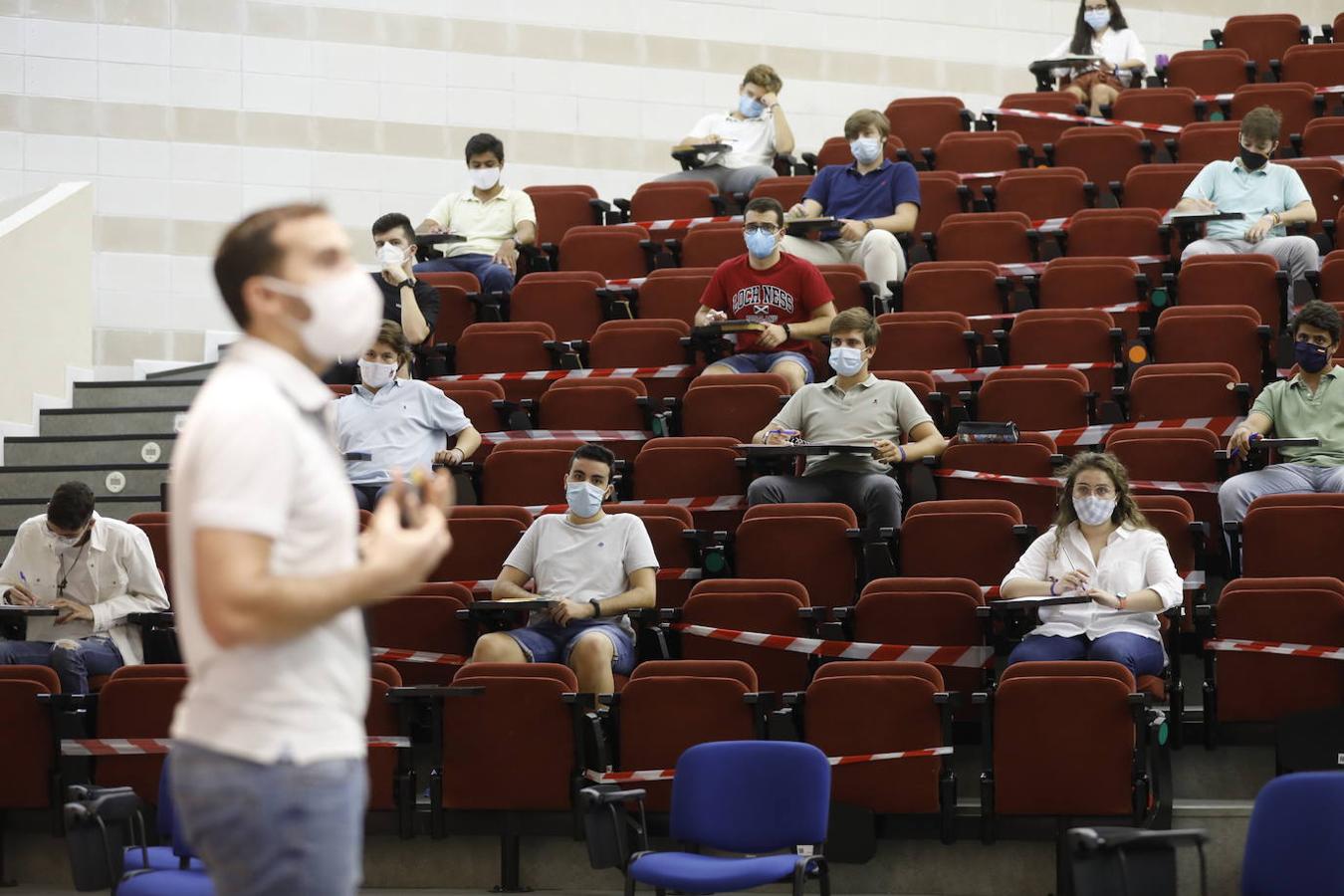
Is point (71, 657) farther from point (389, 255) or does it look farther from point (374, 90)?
point (374, 90)

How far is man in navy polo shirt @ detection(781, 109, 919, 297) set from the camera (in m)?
6.98

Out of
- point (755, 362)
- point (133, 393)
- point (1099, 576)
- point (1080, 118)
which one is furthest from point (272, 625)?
point (1080, 118)

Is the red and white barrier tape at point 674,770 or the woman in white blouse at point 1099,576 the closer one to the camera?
the red and white barrier tape at point 674,770

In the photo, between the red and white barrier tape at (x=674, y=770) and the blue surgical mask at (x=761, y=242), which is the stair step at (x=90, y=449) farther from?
the red and white barrier tape at (x=674, y=770)

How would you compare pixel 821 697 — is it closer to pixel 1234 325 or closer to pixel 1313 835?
pixel 1313 835

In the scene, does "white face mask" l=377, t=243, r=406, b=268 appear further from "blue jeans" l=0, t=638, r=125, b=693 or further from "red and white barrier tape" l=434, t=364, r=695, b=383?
"blue jeans" l=0, t=638, r=125, b=693

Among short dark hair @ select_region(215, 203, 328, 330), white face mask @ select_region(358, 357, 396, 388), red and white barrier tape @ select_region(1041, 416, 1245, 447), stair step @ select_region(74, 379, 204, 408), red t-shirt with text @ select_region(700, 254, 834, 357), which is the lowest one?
red and white barrier tape @ select_region(1041, 416, 1245, 447)

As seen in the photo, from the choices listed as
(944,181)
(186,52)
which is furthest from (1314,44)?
(186,52)

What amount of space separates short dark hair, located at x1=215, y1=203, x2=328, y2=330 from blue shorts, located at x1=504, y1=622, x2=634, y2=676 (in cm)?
314

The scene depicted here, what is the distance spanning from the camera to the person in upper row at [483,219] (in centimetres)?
759

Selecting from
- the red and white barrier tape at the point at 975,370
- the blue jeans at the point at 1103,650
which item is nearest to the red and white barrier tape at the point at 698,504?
the red and white barrier tape at the point at 975,370

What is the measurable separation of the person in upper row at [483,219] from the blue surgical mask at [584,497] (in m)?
2.53

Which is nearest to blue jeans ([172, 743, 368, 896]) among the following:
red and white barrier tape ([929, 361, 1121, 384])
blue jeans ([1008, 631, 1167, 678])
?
blue jeans ([1008, 631, 1167, 678])

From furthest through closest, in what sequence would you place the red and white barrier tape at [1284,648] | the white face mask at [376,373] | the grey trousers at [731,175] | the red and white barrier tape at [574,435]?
the grey trousers at [731,175] < the red and white barrier tape at [574,435] < the white face mask at [376,373] < the red and white barrier tape at [1284,648]
